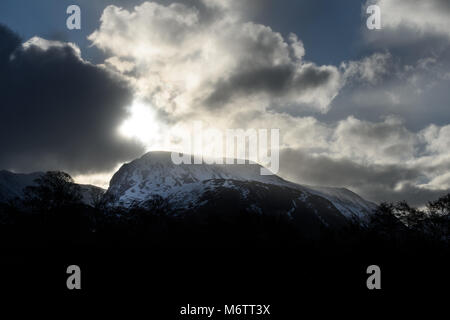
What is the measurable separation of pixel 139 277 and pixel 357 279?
3581cm

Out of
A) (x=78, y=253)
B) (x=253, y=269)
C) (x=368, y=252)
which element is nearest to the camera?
(x=78, y=253)

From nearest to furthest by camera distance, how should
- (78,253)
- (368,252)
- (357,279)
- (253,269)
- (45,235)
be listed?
(357,279) < (78,253) < (253,269) < (45,235) < (368,252)

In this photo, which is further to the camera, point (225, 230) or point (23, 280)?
point (225, 230)

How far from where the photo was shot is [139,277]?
54.2m

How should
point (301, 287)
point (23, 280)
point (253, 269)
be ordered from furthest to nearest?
point (253, 269) < point (301, 287) < point (23, 280)

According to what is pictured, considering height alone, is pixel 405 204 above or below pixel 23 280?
above
